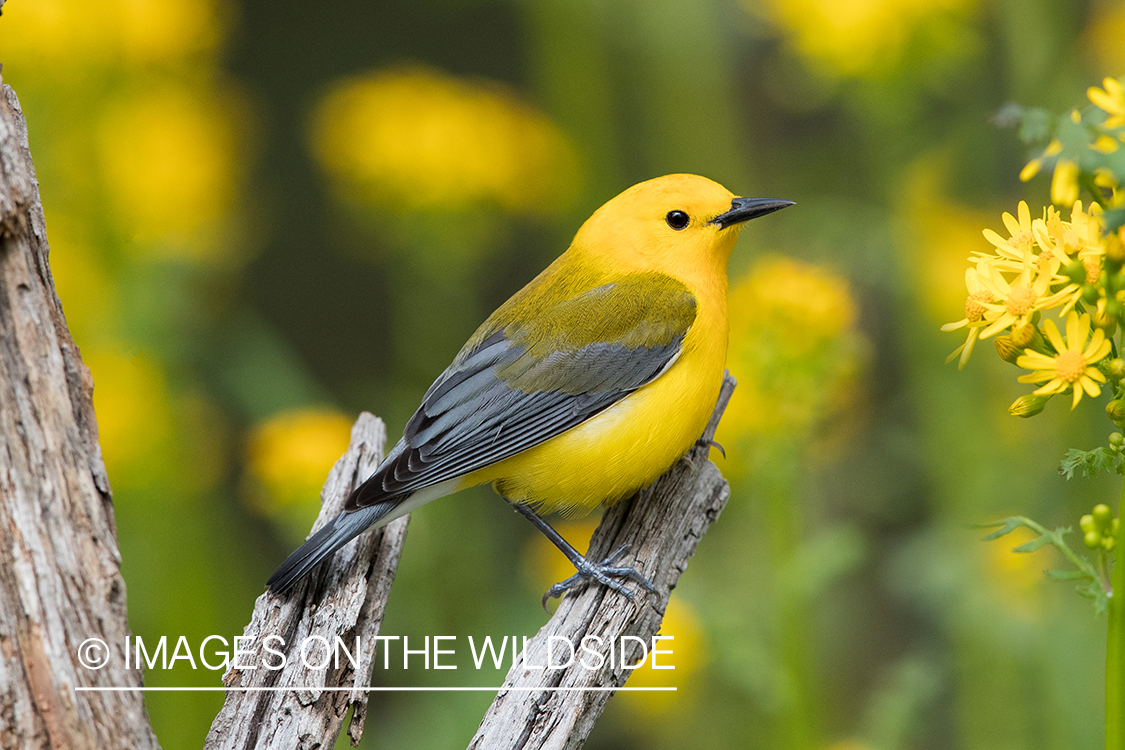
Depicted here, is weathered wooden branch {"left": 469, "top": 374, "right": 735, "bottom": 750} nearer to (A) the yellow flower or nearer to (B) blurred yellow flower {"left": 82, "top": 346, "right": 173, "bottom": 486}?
(A) the yellow flower

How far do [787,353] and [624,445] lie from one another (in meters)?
0.85

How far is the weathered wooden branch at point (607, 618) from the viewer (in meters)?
2.39

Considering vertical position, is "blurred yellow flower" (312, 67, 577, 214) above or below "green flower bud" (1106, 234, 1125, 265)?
above

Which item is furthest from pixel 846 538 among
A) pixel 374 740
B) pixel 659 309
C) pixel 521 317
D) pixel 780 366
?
pixel 374 740

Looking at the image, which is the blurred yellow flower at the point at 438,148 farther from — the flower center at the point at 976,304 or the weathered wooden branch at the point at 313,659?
the flower center at the point at 976,304

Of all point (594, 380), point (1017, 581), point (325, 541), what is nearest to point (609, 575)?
point (594, 380)

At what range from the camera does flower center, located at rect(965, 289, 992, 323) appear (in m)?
2.00

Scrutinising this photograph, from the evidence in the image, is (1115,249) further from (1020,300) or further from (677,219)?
(677,219)

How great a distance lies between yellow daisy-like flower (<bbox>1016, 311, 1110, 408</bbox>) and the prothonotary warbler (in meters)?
1.27

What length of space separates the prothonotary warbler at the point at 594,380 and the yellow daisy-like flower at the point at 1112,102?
1.44 m

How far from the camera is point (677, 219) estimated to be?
3.36 metres

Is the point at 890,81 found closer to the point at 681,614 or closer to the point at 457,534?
the point at 681,614

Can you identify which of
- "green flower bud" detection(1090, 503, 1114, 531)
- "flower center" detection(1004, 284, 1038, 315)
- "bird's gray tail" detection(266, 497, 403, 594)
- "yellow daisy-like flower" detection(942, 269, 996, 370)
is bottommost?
"green flower bud" detection(1090, 503, 1114, 531)

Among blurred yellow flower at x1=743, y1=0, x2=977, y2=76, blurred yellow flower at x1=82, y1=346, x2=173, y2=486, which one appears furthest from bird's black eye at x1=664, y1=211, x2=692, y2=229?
blurred yellow flower at x1=82, y1=346, x2=173, y2=486
